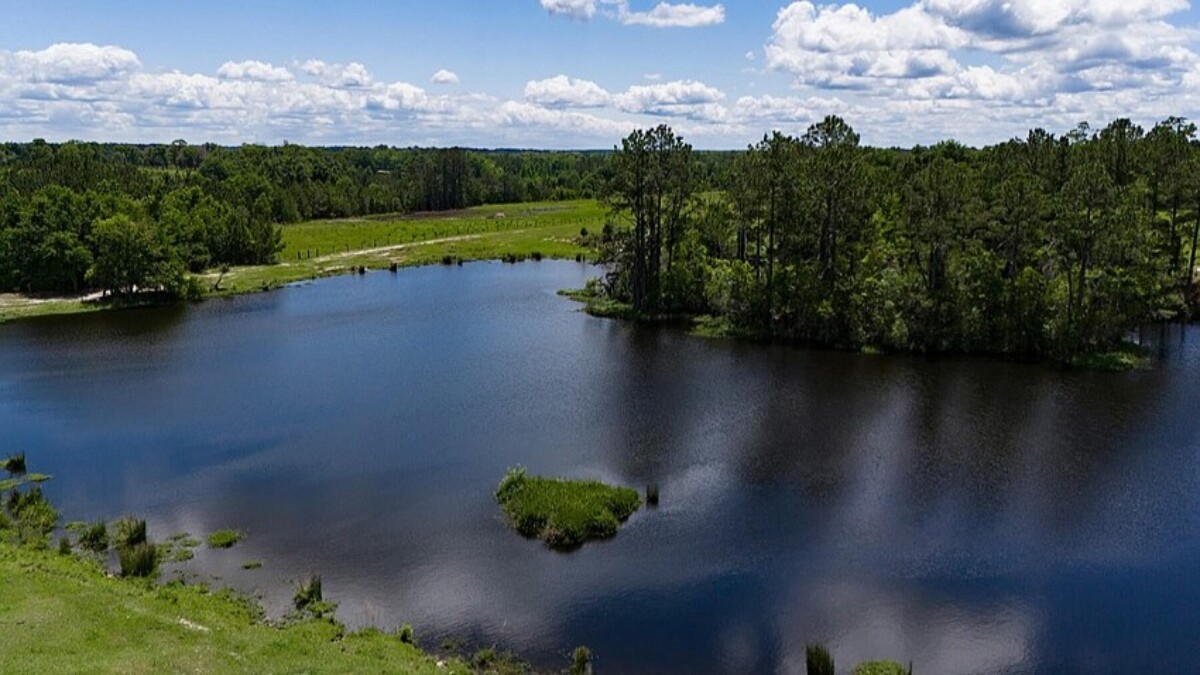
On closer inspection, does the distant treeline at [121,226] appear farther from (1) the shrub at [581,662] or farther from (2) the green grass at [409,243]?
(1) the shrub at [581,662]

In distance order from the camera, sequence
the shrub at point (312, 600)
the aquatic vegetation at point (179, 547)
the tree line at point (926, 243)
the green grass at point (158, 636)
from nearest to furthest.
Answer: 1. the green grass at point (158, 636)
2. the shrub at point (312, 600)
3. the aquatic vegetation at point (179, 547)
4. the tree line at point (926, 243)

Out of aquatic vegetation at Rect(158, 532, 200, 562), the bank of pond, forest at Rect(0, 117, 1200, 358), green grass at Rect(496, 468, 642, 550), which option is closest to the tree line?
forest at Rect(0, 117, 1200, 358)

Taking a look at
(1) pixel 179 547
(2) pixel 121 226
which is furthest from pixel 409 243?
(1) pixel 179 547

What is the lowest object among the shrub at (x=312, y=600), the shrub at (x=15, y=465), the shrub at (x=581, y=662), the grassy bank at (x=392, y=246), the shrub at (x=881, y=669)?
the shrub at (x=881, y=669)

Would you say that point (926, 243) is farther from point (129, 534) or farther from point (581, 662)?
point (129, 534)

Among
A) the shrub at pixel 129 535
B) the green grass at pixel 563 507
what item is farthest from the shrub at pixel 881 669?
the shrub at pixel 129 535

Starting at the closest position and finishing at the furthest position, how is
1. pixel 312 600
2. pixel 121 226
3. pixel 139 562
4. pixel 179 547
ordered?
pixel 312 600 < pixel 139 562 < pixel 179 547 < pixel 121 226
